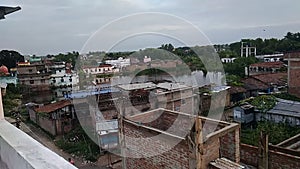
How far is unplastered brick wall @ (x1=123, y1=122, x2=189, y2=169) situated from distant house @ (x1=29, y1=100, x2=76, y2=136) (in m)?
5.23

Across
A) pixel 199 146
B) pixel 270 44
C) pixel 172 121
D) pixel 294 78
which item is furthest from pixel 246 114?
pixel 270 44

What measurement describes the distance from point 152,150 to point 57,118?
6.30 m

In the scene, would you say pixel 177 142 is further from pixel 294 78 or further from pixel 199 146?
pixel 294 78

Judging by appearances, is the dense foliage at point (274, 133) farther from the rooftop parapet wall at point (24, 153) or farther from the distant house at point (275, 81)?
the distant house at point (275, 81)

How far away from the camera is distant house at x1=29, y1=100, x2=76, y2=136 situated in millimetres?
8414

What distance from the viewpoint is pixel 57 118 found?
867 cm

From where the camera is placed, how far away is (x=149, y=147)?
122 inches

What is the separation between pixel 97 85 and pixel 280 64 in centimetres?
1195

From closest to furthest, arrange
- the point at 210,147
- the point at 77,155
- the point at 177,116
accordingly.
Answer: the point at 210,147
the point at 177,116
the point at 77,155

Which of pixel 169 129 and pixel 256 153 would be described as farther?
pixel 169 129

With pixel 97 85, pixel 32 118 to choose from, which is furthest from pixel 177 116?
pixel 32 118

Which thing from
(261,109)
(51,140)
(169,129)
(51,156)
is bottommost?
(51,140)

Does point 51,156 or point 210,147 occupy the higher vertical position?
point 51,156

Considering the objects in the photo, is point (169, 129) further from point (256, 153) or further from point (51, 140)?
point (51, 140)
